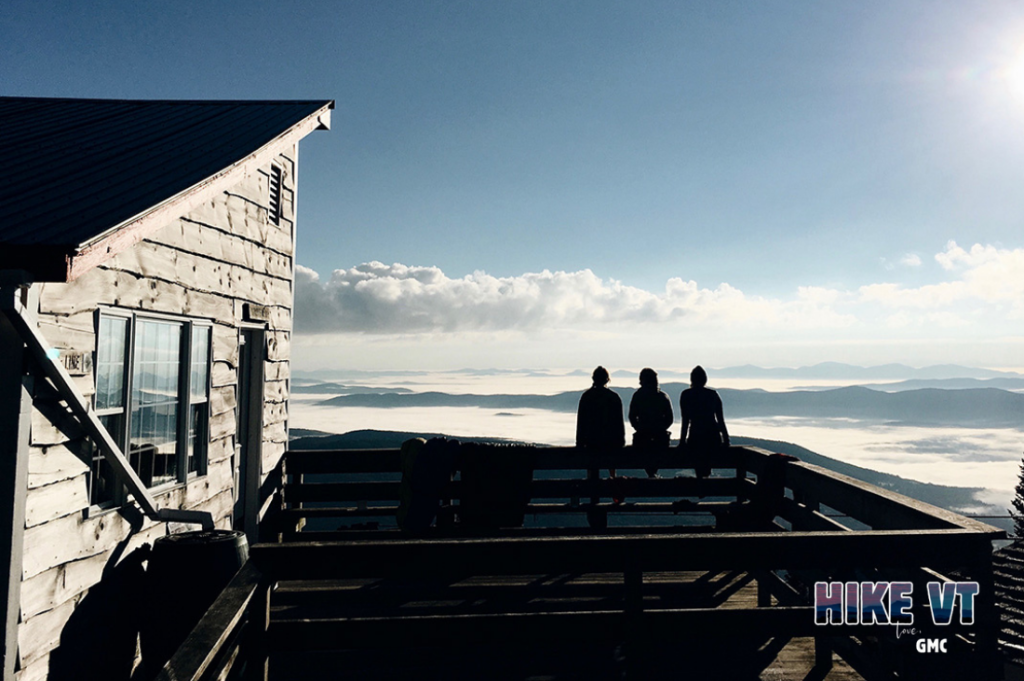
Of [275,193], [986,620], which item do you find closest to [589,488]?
[986,620]

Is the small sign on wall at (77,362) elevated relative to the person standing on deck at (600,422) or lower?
elevated

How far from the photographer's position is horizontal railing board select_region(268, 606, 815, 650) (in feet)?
11.5

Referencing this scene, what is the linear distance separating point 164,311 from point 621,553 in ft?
15.6

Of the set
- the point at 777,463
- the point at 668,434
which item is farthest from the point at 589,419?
the point at 777,463

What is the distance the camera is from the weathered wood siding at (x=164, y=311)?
4.25 meters

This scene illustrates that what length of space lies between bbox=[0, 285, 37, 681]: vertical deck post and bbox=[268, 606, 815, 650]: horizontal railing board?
1883 mm

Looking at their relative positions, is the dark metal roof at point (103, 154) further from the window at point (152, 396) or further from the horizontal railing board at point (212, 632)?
the horizontal railing board at point (212, 632)

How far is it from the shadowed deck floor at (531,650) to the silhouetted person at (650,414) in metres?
1.76

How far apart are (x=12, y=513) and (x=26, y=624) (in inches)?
31.8

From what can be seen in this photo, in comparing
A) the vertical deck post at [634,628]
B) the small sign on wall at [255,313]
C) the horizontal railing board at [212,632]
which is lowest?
the vertical deck post at [634,628]

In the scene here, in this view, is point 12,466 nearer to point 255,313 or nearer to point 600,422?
point 255,313

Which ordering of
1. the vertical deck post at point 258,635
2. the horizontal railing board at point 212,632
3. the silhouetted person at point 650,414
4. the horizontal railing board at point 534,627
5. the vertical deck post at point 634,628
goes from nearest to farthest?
the horizontal railing board at point 212,632 → the vertical deck post at point 258,635 → the horizontal railing board at point 534,627 → the vertical deck post at point 634,628 → the silhouetted person at point 650,414

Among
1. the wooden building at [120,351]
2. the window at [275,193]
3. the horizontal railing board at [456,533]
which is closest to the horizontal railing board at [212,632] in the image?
the wooden building at [120,351]

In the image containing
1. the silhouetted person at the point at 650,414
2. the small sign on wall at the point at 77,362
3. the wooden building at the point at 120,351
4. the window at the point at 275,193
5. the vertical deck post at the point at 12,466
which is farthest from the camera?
the window at the point at 275,193
